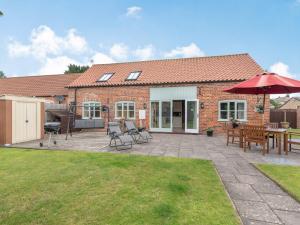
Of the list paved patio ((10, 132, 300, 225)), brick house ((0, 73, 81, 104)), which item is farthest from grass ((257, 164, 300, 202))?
brick house ((0, 73, 81, 104))

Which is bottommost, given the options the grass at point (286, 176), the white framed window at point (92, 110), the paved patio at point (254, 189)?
the paved patio at point (254, 189)

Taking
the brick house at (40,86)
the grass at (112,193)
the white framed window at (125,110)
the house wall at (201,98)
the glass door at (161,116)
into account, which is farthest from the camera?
the brick house at (40,86)

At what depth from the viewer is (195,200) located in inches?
137

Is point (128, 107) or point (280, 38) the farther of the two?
point (128, 107)

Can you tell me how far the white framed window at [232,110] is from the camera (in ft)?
42.8

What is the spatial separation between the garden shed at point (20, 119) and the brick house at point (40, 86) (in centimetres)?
778

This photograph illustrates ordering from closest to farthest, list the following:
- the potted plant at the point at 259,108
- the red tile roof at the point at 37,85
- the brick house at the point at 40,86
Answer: the potted plant at the point at 259,108, the brick house at the point at 40,86, the red tile roof at the point at 37,85

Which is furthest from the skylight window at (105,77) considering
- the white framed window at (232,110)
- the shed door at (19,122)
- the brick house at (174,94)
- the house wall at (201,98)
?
the white framed window at (232,110)

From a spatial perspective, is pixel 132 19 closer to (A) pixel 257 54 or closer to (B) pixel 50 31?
(B) pixel 50 31

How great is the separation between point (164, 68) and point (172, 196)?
1361cm

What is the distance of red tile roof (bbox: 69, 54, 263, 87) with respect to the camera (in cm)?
1381

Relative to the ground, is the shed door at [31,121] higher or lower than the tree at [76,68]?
lower

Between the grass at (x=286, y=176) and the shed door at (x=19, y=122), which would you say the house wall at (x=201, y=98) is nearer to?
the grass at (x=286, y=176)

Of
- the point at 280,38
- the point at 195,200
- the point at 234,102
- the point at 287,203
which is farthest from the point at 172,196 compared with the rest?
the point at 280,38
